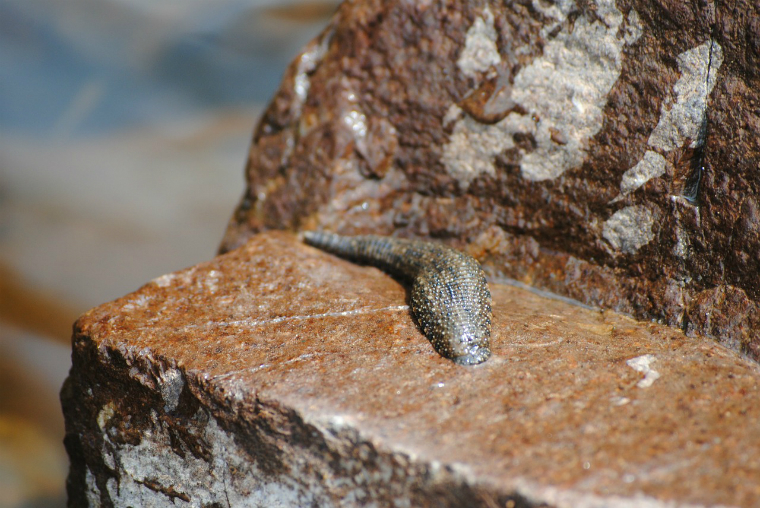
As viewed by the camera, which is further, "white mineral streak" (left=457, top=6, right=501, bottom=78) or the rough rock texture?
"white mineral streak" (left=457, top=6, right=501, bottom=78)

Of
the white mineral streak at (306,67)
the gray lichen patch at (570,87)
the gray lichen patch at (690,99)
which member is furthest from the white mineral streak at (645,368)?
the white mineral streak at (306,67)

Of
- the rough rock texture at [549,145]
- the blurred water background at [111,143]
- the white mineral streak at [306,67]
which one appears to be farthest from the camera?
the blurred water background at [111,143]

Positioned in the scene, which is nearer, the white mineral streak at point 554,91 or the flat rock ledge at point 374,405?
the flat rock ledge at point 374,405

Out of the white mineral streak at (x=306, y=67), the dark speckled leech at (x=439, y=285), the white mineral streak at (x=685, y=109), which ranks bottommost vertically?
the dark speckled leech at (x=439, y=285)

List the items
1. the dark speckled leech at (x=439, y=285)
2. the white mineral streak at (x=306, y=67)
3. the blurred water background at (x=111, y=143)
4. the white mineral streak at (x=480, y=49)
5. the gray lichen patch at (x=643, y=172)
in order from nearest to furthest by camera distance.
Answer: the dark speckled leech at (x=439, y=285), the gray lichen patch at (x=643, y=172), the white mineral streak at (x=480, y=49), the white mineral streak at (x=306, y=67), the blurred water background at (x=111, y=143)

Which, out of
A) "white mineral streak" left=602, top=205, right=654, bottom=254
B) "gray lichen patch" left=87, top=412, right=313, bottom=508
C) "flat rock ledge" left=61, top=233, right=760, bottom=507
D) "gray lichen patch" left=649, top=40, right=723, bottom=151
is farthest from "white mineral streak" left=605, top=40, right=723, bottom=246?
"gray lichen patch" left=87, top=412, right=313, bottom=508

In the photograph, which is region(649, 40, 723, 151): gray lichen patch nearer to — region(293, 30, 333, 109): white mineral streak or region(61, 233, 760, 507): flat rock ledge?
region(61, 233, 760, 507): flat rock ledge

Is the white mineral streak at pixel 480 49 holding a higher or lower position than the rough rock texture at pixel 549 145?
higher

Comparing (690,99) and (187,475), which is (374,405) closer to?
(187,475)

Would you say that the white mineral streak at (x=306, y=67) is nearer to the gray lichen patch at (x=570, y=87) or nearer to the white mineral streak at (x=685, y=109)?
the gray lichen patch at (x=570, y=87)
